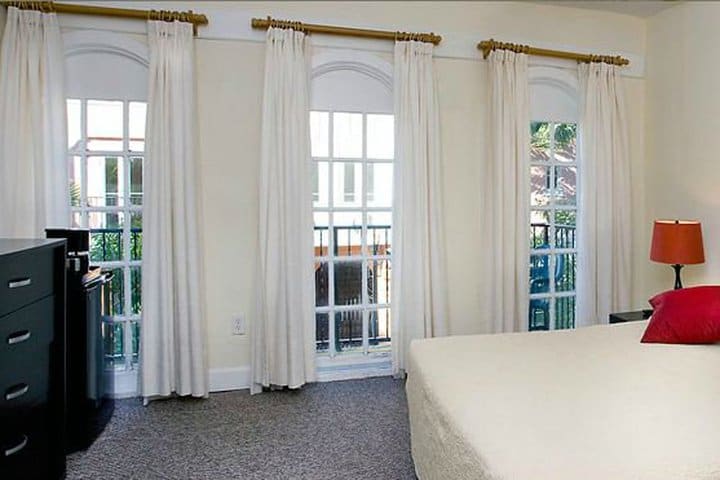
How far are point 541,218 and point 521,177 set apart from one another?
53 centimetres

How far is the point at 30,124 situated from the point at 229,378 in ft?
6.50

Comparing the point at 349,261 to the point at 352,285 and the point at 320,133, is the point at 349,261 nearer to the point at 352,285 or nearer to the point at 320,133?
the point at 352,285

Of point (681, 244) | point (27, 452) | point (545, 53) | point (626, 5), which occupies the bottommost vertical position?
point (27, 452)

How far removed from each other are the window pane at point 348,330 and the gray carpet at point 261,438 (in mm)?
410

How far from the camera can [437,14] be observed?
341cm

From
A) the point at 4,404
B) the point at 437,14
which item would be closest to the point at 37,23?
the point at 4,404

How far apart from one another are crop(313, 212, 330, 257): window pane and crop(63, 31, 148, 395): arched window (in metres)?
1.18

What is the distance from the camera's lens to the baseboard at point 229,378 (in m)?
3.14

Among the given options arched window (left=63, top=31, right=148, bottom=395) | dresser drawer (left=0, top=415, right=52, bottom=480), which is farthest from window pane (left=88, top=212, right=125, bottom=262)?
dresser drawer (left=0, top=415, right=52, bottom=480)

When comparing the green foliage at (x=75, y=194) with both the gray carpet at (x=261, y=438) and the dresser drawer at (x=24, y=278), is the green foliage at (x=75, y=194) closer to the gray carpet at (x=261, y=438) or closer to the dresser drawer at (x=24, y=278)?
the dresser drawer at (x=24, y=278)

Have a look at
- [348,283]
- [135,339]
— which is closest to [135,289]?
[135,339]

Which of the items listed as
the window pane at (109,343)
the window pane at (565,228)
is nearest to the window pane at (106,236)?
the window pane at (109,343)

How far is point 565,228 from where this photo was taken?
386 centimetres

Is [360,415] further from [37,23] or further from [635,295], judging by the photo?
[37,23]
